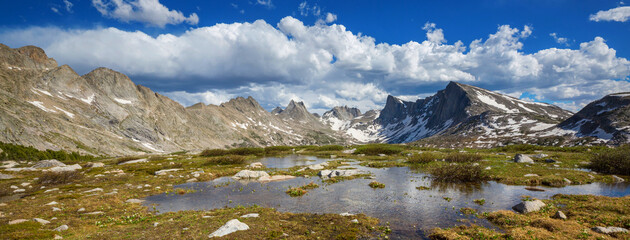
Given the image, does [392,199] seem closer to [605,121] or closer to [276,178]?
[276,178]

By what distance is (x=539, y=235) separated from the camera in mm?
16516

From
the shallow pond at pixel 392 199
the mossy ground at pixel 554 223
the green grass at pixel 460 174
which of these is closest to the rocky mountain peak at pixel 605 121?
the green grass at pixel 460 174

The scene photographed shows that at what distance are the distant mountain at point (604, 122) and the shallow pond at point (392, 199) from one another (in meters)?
160

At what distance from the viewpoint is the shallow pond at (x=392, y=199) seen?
2202 cm

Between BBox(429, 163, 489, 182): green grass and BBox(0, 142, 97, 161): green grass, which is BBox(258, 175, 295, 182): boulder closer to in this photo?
BBox(429, 163, 489, 182): green grass

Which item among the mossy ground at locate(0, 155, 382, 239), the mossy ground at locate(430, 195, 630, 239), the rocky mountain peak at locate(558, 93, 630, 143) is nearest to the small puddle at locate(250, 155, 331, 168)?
the mossy ground at locate(0, 155, 382, 239)

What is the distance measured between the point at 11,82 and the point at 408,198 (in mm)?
269208

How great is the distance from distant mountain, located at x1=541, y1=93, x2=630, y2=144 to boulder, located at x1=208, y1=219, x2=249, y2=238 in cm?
18744

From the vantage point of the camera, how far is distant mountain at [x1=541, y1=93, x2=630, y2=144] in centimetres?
14062

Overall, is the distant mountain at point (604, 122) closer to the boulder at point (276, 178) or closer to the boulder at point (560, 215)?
the boulder at point (560, 215)

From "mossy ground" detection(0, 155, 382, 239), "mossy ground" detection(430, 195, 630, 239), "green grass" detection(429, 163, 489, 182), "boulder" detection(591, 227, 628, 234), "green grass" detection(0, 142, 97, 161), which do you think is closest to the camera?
"boulder" detection(591, 227, 628, 234)

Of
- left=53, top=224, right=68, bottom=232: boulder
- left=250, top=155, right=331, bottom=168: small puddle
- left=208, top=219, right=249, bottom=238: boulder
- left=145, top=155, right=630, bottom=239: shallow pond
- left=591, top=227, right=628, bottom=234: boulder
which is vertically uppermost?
left=591, top=227, right=628, bottom=234: boulder

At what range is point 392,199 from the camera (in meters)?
28.2

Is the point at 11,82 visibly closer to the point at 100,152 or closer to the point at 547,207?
the point at 100,152
